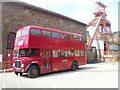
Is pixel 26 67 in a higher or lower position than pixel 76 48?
lower

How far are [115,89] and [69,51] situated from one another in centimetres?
813

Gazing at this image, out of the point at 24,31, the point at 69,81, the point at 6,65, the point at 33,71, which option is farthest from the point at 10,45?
the point at 69,81

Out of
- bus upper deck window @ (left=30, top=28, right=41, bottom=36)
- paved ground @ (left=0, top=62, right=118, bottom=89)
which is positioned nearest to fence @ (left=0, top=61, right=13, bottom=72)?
paved ground @ (left=0, top=62, right=118, bottom=89)

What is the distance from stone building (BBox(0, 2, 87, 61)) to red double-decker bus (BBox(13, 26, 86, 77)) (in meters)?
4.87

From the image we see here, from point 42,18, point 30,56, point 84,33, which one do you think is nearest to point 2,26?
point 42,18

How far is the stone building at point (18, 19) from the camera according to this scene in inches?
622

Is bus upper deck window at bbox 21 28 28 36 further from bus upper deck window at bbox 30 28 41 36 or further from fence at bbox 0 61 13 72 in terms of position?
fence at bbox 0 61 13 72

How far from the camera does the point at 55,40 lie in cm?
1276

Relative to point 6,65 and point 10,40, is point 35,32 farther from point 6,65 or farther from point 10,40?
point 6,65

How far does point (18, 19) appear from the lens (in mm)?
17094

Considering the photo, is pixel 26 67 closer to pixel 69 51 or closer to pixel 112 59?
pixel 69 51

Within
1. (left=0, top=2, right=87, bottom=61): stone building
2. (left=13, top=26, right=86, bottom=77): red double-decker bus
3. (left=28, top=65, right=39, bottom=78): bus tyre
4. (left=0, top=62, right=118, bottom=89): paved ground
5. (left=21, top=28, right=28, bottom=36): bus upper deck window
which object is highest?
(left=0, top=2, right=87, bottom=61): stone building

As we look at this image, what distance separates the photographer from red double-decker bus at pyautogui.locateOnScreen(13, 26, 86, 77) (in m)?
10.5

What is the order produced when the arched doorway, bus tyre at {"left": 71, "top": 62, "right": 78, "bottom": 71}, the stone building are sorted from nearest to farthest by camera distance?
bus tyre at {"left": 71, "top": 62, "right": 78, "bottom": 71}
the stone building
the arched doorway
